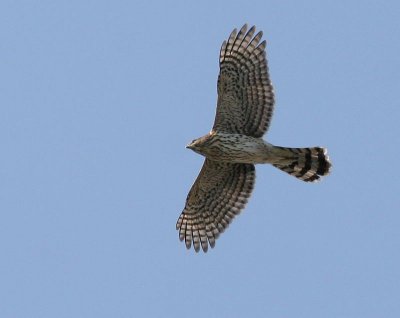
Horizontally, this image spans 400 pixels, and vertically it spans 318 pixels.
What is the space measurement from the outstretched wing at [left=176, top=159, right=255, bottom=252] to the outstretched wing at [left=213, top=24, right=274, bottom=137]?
1.14 meters

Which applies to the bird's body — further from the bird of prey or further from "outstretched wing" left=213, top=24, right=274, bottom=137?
"outstretched wing" left=213, top=24, right=274, bottom=137

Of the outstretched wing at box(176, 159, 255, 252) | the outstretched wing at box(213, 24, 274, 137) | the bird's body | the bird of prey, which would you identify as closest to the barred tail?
the bird of prey

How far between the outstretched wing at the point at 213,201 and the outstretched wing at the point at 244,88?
114 centimetres

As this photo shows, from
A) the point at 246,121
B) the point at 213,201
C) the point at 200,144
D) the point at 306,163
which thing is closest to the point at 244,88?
the point at 246,121

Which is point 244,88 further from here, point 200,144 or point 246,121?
point 200,144

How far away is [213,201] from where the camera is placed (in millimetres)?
21891

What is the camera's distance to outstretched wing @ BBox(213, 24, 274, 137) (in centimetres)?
2036

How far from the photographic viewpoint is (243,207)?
21.7m

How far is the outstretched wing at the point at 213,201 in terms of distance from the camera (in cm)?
2144

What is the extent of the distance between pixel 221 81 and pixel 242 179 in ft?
7.60

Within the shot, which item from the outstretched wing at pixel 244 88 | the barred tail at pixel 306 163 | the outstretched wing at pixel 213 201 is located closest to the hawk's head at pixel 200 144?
the outstretched wing at pixel 244 88

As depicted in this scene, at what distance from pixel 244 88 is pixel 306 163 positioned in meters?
1.90

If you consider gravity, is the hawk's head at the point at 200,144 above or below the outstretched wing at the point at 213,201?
above

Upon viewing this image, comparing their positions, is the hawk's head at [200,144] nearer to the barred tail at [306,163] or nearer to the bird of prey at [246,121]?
the bird of prey at [246,121]
